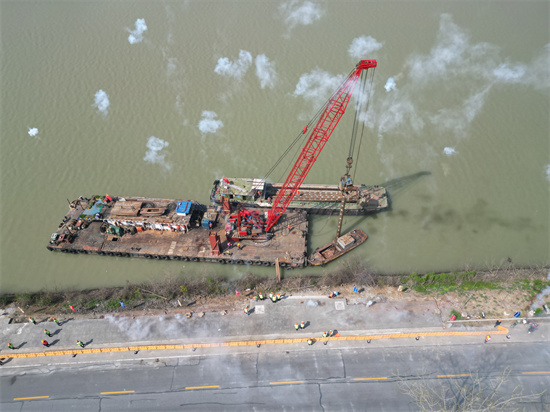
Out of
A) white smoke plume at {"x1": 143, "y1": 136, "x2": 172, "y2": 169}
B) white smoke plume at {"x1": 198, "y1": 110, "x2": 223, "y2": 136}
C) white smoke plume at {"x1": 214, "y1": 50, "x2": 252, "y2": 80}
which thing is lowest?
white smoke plume at {"x1": 143, "y1": 136, "x2": 172, "y2": 169}

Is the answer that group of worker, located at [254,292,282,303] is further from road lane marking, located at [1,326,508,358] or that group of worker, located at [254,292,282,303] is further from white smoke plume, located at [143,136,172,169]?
white smoke plume, located at [143,136,172,169]

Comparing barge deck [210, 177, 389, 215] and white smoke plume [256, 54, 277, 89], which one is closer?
barge deck [210, 177, 389, 215]

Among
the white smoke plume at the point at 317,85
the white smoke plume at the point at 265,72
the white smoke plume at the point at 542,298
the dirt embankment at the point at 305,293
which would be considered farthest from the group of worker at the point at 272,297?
the white smoke plume at the point at 265,72

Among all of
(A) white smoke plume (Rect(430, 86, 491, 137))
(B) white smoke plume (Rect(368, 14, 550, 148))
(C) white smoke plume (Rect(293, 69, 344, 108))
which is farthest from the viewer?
(C) white smoke plume (Rect(293, 69, 344, 108))

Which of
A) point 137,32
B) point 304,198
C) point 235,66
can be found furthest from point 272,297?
point 137,32

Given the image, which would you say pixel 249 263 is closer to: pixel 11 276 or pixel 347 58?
pixel 11 276

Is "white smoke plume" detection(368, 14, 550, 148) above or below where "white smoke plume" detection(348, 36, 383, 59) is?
below

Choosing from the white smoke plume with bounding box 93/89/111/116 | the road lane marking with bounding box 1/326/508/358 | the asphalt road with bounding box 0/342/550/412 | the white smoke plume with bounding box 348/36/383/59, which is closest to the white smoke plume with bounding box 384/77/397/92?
the white smoke plume with bounding box 348/36/383/59

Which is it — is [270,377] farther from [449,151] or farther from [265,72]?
[265,72]
